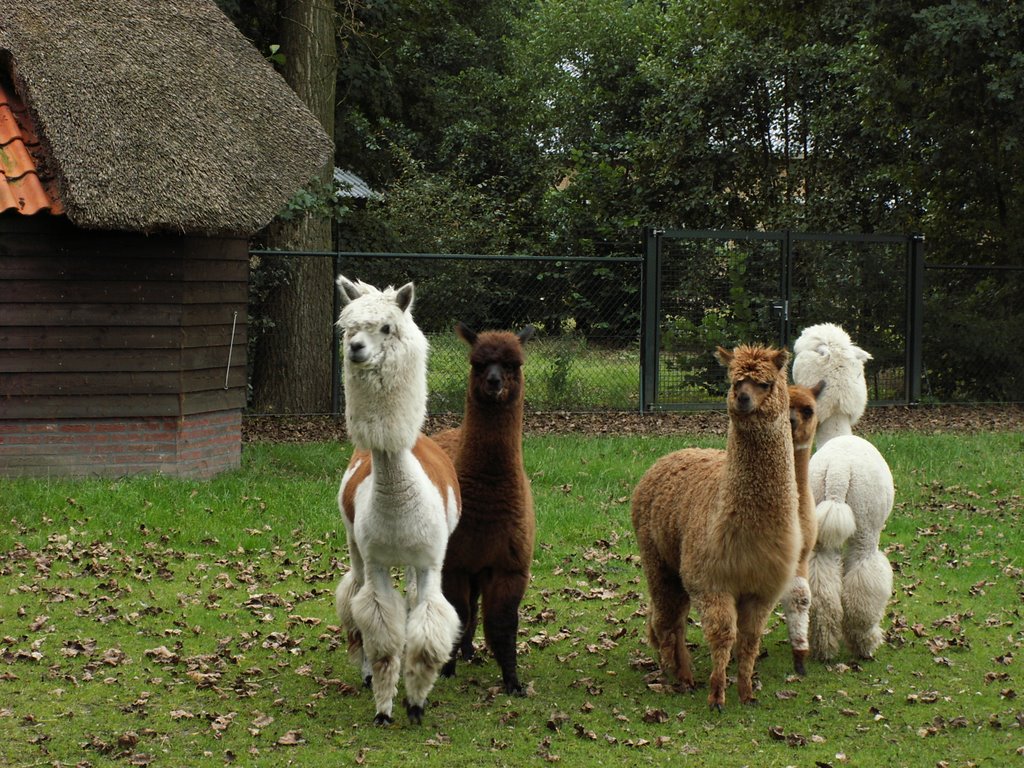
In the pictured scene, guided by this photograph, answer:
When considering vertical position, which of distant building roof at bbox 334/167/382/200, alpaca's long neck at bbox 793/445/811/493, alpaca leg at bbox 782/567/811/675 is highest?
distant building roof at bbox 334/167/382/200

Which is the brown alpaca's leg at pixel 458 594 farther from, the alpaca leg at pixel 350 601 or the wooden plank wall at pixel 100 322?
the wooden plank wall at pixel 100 322

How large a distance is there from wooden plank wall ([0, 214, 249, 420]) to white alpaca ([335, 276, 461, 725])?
582cm

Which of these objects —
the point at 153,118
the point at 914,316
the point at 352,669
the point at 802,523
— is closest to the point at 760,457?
the point at 802,523

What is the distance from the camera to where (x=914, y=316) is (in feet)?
55.6

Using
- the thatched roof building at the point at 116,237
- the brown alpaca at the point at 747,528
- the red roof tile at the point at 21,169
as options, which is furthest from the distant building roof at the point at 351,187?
the brown alpaca at the point at 747,528

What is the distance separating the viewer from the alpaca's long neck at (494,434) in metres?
6.32

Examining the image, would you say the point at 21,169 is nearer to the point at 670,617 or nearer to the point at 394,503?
the point at 394,503

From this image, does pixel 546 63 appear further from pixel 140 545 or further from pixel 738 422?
pixel 738 422

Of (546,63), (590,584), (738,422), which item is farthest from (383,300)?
(546,63)

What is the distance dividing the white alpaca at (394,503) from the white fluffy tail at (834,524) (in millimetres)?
2105

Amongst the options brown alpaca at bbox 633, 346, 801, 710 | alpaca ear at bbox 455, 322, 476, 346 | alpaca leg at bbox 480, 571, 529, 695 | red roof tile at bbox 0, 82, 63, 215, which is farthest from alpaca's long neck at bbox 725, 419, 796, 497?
red roof tile at bbox 0, 82, 63, 215

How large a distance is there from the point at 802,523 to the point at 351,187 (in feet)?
41.6

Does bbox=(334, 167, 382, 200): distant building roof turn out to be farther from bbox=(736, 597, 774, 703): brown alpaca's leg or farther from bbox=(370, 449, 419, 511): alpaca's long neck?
bbox=(736, 597, 774, 703): brown alpaca's leg

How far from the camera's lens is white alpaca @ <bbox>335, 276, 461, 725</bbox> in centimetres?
556
